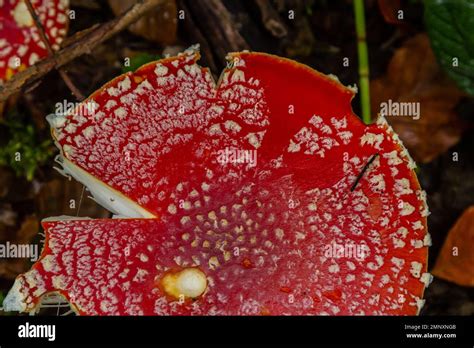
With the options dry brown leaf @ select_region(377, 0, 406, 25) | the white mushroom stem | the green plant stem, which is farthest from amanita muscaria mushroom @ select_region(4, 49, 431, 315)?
dry brown leaf @ select_region(377, 0, 406, 25)

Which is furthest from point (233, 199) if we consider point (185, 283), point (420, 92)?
point (420, 92)

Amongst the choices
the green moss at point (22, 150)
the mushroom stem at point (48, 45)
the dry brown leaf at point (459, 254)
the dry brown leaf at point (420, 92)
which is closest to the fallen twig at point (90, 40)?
the mushroom stem at point (48, 45)

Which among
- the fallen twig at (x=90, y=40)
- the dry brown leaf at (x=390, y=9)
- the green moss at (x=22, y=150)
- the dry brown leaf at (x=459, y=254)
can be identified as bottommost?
the dry brown leaf at (x=459, y=254)

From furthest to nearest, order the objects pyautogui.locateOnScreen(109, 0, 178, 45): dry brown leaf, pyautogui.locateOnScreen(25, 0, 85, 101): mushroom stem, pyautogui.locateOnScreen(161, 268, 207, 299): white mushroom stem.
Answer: pyautogui.locateOnScreen(109, 0, 178, 45): dry brown leaf, pyautogui.locateOnScreen(25, 0, 85, 101): mushroom stem, pyautogui.locateOnScreen(161, 268, 207, 299): white mushroom stem

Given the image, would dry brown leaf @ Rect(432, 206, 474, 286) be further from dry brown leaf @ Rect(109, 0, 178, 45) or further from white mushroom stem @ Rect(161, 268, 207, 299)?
dry brown leaf @ Rect(109, 0, 178, 45)

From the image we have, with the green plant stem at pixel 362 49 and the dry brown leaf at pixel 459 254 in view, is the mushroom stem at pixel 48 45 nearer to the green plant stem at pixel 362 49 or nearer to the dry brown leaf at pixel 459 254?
the green plant stem at pixel 362 49

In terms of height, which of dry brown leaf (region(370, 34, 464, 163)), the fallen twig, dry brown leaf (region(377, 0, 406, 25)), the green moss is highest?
dry brown leaf (region(377, 0, 406, 25))
